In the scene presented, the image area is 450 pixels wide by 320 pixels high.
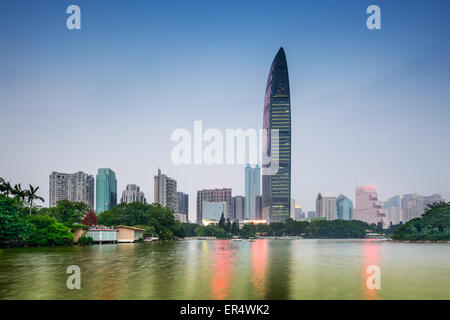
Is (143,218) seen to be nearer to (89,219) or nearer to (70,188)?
(89,219)

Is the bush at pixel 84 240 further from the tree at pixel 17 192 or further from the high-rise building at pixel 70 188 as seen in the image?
the high-rise building at pixel 70 188

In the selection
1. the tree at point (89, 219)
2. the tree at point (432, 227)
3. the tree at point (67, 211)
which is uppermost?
the tree at point (67, 211)

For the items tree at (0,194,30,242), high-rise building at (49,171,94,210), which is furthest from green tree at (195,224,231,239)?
tree at (0,194,30,242)

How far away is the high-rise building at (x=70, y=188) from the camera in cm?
16512

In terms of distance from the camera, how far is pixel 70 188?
168m

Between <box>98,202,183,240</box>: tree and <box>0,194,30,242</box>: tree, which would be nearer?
<box>0,194,30,242</box>: tree

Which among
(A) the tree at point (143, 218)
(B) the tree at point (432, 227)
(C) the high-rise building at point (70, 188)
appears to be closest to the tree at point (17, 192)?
(A) the tree at point (143, 218)

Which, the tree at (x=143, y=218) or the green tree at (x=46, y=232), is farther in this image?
the tree at (x=143, y=218)

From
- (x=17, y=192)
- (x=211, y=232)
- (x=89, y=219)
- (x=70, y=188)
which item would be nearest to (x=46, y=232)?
(x=17, y=192)

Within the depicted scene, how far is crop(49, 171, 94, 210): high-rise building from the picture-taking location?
165 meters

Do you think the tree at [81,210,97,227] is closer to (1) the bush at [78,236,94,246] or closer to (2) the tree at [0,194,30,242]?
(1) the bush at [78,236,94,246]

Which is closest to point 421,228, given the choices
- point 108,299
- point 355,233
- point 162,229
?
point 162,229

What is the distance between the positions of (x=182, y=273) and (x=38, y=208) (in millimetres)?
47474
